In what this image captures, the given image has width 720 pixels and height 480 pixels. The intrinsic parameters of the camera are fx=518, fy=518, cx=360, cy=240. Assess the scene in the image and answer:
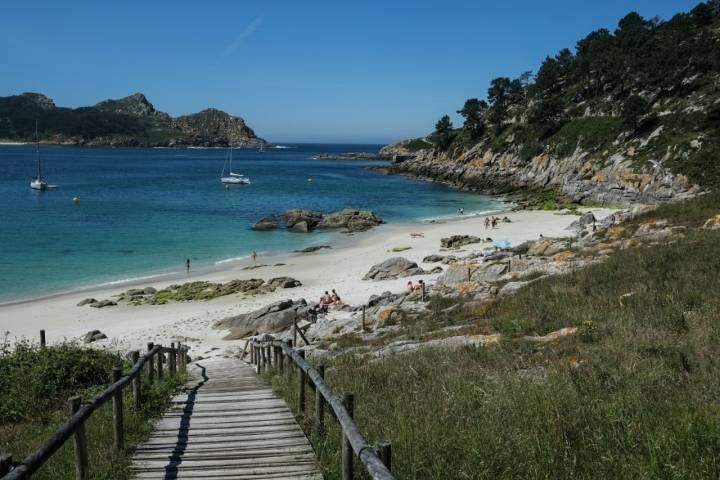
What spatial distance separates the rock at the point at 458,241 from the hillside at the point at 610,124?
771 inches

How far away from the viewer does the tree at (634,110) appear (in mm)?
60772

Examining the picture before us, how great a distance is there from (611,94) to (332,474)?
286 ft

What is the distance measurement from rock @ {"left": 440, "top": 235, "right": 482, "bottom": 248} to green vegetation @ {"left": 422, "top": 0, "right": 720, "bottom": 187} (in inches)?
842

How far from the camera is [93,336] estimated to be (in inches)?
871

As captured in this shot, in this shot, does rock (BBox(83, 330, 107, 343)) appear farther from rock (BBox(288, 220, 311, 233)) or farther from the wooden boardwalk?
rock (BBox(288, 220, 311, 233))

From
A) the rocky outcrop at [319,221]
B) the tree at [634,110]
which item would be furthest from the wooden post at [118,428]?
the tree at [634,110]

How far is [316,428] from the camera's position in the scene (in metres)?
6.70

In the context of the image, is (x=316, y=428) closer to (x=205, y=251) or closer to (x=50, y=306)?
(x=50, y=306)

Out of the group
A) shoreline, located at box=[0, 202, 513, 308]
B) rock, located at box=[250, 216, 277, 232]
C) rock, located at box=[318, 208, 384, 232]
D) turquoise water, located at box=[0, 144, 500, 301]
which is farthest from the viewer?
rock, located at box=[318, 208, 384, 232]

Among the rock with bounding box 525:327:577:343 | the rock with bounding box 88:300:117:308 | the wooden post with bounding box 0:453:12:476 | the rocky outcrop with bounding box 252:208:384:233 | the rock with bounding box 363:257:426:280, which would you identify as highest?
the wooden post with bounding box 0:453:12:476

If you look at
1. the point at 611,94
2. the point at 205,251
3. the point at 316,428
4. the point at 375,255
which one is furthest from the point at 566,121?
the point at 316,428

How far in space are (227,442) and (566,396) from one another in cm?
424

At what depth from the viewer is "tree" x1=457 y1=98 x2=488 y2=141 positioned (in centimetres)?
10312

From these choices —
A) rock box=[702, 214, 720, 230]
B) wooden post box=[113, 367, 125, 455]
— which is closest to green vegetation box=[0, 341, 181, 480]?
wooden post box=[113, 367, 125, 455]
